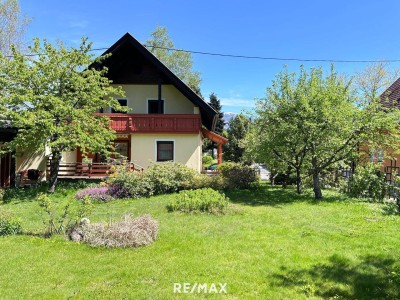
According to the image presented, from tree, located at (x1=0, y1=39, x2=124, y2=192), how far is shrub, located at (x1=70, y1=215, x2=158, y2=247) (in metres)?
7.49

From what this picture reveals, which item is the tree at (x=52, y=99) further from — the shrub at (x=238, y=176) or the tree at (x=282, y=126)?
the tree at (x=282, y=126)

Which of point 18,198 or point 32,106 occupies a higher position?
point 32,106

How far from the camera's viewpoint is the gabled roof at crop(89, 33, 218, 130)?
63.4ft

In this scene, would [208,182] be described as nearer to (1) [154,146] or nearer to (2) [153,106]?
(1) [154,146]

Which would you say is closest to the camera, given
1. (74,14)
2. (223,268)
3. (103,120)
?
(223,268)

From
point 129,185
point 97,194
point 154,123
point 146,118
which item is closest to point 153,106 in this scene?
point 146,118

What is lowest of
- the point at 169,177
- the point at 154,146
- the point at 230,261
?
the point at 230,261

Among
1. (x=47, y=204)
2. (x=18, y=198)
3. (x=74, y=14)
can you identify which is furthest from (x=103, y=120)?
(x=47, y=204)

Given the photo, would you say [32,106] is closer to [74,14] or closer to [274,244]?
[74,14]

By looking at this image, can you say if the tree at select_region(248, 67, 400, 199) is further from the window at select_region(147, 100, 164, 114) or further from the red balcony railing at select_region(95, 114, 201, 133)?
the window at select_region(147, 100, 164, 114)

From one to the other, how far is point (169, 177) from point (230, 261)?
29.0 feet

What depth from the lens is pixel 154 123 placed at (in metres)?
19.9

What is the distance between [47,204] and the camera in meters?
7.61

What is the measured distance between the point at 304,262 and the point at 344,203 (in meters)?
6.73
